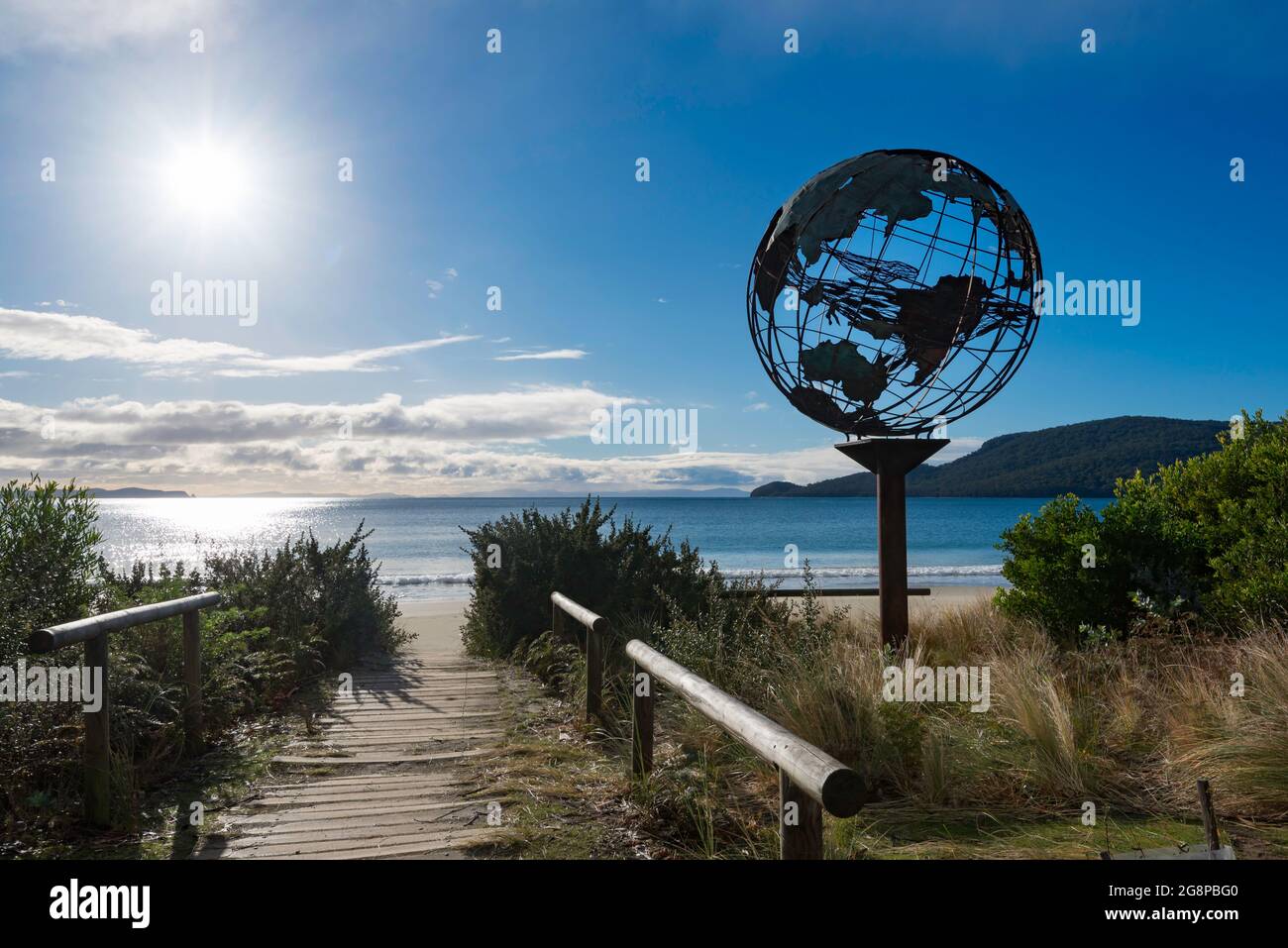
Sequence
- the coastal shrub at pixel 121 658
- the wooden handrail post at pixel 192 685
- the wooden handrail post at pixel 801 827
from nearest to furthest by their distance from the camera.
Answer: the wooden handrail post at pixel 801 827 < the coastal shrub at pixel 121 658 < the wooden handrail post at pixel 192 685

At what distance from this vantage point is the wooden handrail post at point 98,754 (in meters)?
4.62

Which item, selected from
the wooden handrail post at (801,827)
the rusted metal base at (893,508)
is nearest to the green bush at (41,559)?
the wooden handrail post at (801,827)

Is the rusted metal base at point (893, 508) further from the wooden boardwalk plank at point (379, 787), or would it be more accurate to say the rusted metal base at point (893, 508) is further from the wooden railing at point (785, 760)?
the wooden boardwalk plank at point (379, 787)

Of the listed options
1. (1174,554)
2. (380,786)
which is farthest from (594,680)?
(1174,554)

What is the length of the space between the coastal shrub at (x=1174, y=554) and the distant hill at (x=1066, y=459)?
64.0 metres

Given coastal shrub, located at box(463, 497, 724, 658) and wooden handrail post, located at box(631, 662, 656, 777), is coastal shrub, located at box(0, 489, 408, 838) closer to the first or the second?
coastal shrub, located at box(463, 497, 724, 658)

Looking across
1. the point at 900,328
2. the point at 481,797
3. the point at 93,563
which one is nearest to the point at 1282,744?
the point at 900,328

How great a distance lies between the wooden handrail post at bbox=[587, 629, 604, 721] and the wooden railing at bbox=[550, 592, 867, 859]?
59.7 inches

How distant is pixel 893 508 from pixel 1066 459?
270 ft

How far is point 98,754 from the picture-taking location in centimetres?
466

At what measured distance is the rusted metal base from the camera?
25.2ft

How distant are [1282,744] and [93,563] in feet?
25.8
